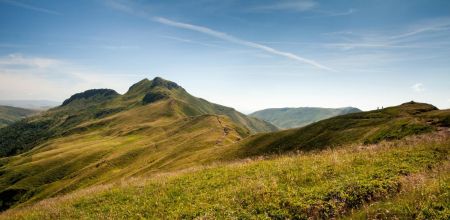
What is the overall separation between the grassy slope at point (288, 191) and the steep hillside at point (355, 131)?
90.1 ft

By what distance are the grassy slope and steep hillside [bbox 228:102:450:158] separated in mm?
27460

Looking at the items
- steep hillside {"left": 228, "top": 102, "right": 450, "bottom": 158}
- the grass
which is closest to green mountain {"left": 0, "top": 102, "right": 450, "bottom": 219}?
the grass

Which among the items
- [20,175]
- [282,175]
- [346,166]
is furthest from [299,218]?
[20,175]

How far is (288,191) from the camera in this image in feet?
52.4

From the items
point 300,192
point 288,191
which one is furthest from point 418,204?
point 288,191

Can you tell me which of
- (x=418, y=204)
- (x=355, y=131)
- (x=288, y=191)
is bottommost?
(x=288, y=191)

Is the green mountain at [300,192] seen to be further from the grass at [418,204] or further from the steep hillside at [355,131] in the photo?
the steep hillside at [355,131]

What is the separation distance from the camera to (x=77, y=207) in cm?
2005

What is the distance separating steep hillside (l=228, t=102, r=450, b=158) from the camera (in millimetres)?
47375

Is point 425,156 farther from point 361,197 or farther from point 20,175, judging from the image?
point 20,175

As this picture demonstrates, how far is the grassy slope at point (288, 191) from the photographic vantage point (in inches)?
546

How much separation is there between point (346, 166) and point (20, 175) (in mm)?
161772

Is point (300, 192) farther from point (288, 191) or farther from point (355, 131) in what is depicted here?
point (355, 131)

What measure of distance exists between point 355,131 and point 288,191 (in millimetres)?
45223
